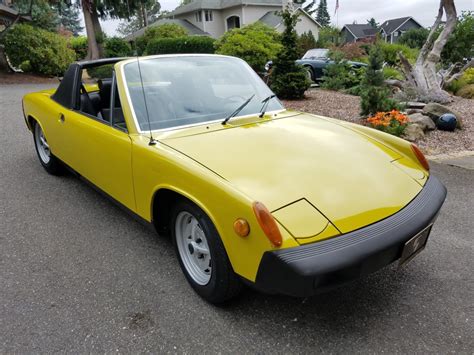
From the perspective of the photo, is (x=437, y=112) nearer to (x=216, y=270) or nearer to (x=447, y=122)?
(x=447, y=122)

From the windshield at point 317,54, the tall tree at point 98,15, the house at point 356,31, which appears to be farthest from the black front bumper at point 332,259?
the house at point 356,31

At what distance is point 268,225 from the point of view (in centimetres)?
183

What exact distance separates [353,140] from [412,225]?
869mm

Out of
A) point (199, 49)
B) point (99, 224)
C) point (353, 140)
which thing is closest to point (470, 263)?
point (353, 140)

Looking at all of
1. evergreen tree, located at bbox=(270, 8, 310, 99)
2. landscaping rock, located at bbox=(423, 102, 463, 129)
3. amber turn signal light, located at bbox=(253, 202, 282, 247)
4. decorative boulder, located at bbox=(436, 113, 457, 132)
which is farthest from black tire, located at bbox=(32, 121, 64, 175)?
evergreen tree, located at bbox=(270, 8, 310, 99)

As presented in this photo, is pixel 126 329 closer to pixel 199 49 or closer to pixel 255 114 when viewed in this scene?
pixel 255 114

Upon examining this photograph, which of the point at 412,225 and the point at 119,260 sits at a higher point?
the point at 412,225

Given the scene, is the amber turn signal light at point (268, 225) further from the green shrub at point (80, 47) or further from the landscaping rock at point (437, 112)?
the green shrub at point (80, 47)

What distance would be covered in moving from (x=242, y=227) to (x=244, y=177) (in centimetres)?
34

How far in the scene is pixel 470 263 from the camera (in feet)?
9.14

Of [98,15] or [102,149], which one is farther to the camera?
[98,15]

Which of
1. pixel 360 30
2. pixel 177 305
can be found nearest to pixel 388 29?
pixel 360 30

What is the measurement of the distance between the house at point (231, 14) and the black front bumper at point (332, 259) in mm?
38036

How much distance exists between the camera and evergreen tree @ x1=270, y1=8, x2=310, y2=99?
9.91 metres
